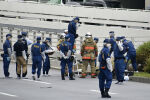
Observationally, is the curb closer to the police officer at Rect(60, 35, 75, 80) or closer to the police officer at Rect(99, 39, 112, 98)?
the police officer at Rect(60, 35, 75, 80)

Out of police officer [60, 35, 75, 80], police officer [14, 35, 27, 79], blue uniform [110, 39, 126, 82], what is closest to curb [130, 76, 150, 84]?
blue uniform [110, 39, 126, 82]

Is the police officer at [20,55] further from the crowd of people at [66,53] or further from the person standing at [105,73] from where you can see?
the person standing at [105,73]

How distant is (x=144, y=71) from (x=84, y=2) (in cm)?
2339

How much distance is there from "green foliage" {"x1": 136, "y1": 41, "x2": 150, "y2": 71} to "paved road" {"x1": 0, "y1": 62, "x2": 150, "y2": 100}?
8.14ft

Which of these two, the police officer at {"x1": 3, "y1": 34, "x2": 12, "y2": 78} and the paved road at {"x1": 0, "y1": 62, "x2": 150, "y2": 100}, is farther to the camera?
the police officer at {"x1": 3, "y1": 34, "x2": 12, "y2": 78}

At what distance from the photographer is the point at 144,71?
30.5 metres

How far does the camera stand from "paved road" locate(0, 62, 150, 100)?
23516 mm

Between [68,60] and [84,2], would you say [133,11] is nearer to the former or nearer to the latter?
[84,2]

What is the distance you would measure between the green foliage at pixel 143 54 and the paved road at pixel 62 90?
2.48 metres

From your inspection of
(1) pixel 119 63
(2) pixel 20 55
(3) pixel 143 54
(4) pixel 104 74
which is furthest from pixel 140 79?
(4) pixel 104 74

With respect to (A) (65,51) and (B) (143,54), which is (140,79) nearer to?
(B) (143,54)

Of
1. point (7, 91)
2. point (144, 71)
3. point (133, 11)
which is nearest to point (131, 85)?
point (144, 71)

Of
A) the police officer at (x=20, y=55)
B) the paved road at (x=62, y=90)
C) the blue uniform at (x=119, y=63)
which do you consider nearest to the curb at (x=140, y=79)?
the paved road at (x=62, y=90)

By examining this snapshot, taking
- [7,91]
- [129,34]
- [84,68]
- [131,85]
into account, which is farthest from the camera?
[129,34]
